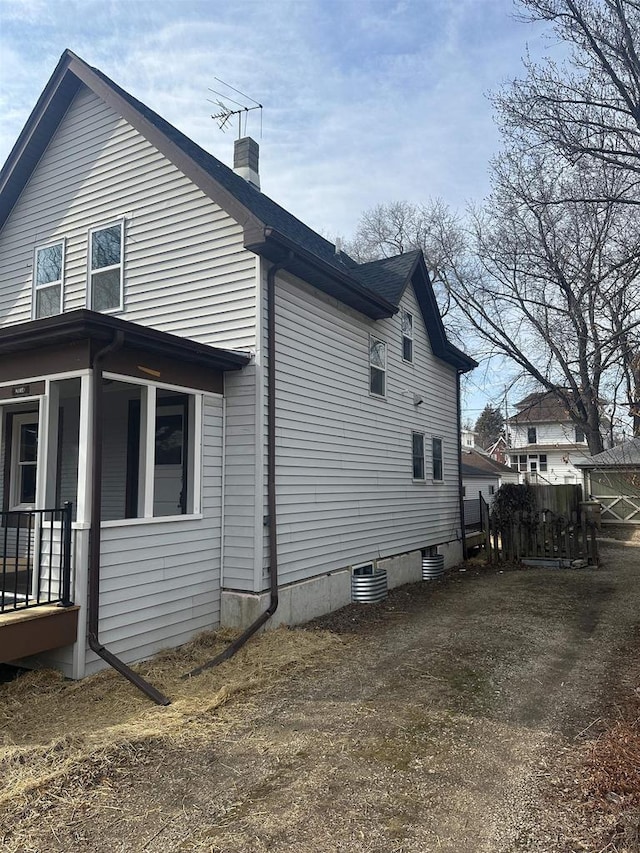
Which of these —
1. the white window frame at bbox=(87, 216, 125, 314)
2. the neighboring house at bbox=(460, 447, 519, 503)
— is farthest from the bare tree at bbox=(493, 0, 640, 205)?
the neighboring house at bbox=(460, 447, 519, 503)

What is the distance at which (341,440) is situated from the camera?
374 inches

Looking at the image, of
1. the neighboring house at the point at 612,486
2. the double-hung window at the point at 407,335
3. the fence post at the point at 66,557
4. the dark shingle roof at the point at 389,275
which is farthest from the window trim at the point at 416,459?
the neighboring house at the point at 612,486

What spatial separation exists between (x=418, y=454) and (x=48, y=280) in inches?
314

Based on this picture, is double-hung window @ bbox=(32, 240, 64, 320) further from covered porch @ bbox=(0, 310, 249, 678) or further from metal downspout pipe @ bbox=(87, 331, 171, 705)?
metal downspout pipe @ bbox=(87, 331, 171, 705)

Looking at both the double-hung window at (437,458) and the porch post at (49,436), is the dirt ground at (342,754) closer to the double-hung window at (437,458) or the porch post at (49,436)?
the porch post at (49,436)

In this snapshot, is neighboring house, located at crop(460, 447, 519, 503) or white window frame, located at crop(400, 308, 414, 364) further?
neighboring house, located at crop(460, 447, 519, 503)

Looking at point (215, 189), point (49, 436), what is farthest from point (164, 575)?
point (215, 189)

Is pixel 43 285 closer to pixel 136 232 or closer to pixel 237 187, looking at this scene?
pixel 136 232

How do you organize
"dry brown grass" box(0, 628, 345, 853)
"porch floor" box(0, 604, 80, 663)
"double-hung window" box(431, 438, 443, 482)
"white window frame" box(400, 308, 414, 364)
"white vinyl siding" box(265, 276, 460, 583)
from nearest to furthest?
"dry brown grass" box(0, 628, 345, 853)
"porch floor" box(0, 604, 80, 663)
"white vinyl siding" box(265, 276, 460, 583)
"white window frame" box(400, 308, 414, 364)
"double-hung window" box(431, 438, 443, 482)

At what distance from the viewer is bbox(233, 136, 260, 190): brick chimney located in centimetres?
1173

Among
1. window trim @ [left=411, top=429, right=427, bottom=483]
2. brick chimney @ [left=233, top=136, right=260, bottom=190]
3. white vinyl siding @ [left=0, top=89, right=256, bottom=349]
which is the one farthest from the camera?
window trim @ [left=411, top=429, right=427, bottom=483]

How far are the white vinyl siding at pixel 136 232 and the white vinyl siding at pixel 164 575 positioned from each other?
1.58 m

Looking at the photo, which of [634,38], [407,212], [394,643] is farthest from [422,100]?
[407,212]

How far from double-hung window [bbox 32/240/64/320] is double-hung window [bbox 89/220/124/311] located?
28.5 inches
